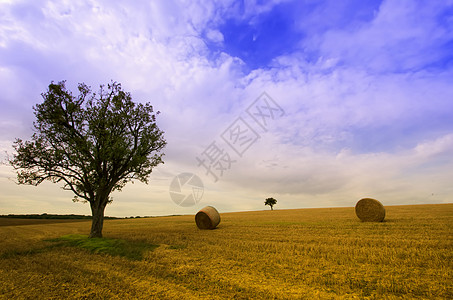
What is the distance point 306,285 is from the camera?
20.5 ft

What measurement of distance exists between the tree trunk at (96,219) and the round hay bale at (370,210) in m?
21.2

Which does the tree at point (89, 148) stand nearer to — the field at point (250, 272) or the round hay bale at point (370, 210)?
the field at point (250, 272)

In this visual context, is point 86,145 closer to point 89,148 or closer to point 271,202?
point 89,148

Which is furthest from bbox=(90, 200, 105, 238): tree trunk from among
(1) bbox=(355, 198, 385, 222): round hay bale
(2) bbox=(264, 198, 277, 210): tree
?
(2) bbox=(264, 198, 277, 210): tree

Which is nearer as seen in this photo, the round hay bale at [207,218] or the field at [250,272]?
the field at [250,272]

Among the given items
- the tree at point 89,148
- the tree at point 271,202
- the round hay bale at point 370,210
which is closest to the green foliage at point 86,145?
the tree at point 89,148

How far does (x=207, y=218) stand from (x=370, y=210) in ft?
46.5

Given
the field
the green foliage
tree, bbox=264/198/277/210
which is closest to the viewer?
the field

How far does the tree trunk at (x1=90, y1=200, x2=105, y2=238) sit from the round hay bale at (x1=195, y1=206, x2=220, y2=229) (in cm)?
820

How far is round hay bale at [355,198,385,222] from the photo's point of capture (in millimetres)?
19141

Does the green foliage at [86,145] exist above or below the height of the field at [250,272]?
above

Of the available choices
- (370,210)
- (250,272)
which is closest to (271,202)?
(370,210)

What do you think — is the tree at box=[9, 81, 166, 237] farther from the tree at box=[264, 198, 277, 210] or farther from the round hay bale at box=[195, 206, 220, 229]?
the tree at box=[264, 198, 277, 210]

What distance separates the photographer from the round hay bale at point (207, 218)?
67.7 ft
